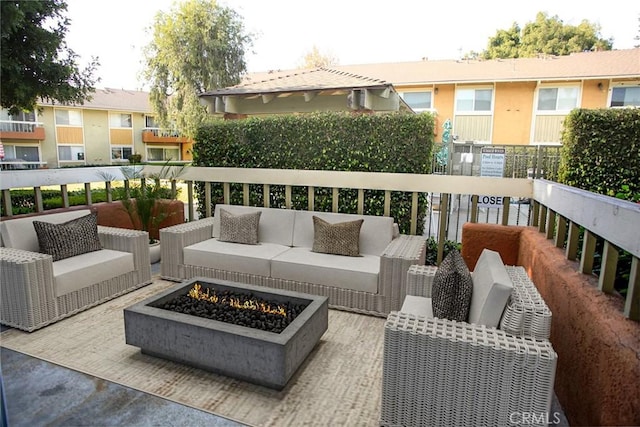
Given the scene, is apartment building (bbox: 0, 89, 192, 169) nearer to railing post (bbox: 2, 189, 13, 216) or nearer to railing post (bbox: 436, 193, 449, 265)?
railing post (bbox: 2, 189, 13, 216)

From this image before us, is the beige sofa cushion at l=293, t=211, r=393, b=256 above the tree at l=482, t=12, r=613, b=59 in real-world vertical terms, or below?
below

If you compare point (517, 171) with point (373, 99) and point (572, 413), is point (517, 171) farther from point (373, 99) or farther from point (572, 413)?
point (572, 413)

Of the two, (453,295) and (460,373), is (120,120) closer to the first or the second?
(453,295)

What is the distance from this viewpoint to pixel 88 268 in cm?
334

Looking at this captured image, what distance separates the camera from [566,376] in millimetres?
2088

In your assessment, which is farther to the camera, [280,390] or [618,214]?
[280,390]

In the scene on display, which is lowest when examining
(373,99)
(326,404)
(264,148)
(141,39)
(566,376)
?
(326,404)

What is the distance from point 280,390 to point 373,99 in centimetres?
384

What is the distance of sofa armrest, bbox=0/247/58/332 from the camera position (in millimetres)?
2889

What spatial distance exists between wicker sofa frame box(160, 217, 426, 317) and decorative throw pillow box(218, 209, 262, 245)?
0.28m

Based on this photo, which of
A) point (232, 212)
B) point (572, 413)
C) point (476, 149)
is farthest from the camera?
point (476, 149)

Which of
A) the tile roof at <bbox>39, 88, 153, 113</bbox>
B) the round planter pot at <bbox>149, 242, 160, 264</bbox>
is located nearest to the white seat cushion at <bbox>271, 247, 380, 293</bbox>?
the round planter pot at <bbox>149, 242, 160, 264</bbox>

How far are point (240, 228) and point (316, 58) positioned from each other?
16839 mm

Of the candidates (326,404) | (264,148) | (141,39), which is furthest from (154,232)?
(141,39)
